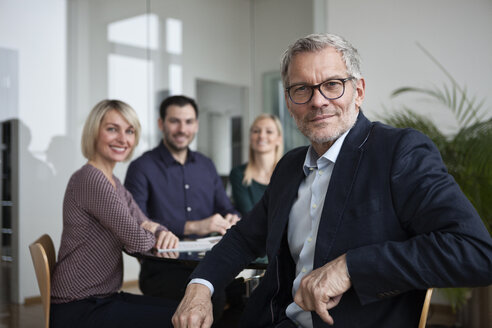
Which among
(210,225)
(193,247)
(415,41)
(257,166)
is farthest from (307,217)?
(415,41)

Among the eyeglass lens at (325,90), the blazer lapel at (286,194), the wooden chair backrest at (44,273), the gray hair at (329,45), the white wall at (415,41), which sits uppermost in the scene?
the white wall at (415,41)

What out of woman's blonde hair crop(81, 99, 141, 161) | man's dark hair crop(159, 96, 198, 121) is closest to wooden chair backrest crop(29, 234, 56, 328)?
woman's blonde hair crop(81, 99, 141, 161)

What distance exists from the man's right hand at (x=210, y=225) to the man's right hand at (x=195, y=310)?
1.22 metres

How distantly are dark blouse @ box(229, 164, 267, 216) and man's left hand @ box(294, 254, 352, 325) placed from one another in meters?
2.36

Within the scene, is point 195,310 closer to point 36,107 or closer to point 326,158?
point 326,158

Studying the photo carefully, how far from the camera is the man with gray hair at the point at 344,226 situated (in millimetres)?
1031

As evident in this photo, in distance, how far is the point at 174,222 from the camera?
2.93 meters

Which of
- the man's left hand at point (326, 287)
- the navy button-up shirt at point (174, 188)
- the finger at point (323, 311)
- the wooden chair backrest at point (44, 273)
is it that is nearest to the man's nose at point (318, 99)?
the man's left hand at point (326, 287)

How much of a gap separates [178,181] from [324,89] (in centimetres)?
199

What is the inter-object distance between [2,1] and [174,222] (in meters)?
2.21

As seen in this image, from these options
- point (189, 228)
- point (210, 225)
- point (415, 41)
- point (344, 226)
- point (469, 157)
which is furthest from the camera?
point (415, 41)

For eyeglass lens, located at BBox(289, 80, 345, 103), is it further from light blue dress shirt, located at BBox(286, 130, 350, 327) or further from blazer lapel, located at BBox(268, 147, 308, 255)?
blazer lapel, located at BBox(268, 147, 308, 255)

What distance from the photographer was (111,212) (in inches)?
79.4

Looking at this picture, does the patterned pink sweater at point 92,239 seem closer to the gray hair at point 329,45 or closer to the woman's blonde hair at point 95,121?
the woman's blonde hair at point 95,121
